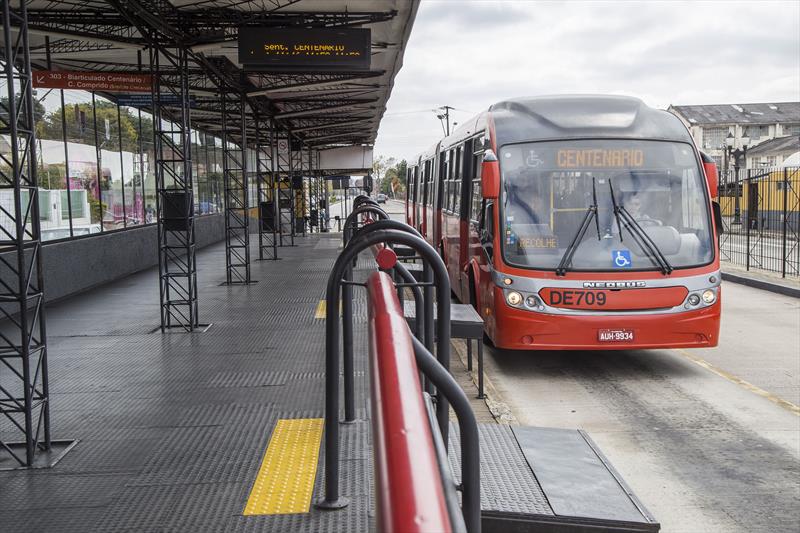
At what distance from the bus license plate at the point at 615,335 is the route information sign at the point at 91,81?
7733 mm

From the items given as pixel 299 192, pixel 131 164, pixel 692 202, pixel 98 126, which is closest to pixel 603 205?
pixel 692 202

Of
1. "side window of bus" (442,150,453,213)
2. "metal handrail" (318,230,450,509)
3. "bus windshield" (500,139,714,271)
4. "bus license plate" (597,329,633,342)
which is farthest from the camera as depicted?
"side window of bus" (442,150,453,213)

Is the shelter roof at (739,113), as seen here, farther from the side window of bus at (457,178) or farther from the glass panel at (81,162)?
the side window of bus at (457,178)

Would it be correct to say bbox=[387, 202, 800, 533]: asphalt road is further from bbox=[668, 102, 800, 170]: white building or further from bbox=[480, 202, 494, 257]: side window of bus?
bbox=[668, 102, 800, 170]: white building

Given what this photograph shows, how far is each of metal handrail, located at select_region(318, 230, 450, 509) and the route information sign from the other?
924cm

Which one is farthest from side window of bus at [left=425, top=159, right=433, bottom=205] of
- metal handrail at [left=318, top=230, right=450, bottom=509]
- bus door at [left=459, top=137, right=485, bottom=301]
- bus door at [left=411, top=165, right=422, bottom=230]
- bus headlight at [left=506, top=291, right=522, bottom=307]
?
metal handrail at [left=318, top=230, right=450, bottom=509]

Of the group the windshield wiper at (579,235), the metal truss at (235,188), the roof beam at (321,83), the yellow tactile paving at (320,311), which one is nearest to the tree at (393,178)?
the metal truss at (235,188)

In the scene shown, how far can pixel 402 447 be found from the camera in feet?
4.45

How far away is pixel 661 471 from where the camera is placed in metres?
6.48

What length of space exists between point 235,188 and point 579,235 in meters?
13.3

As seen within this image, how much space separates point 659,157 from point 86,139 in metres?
13.5

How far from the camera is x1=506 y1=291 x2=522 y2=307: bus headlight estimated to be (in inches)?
373

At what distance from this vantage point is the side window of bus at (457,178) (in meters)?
13.3

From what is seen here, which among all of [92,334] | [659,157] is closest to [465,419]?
[659,157]
